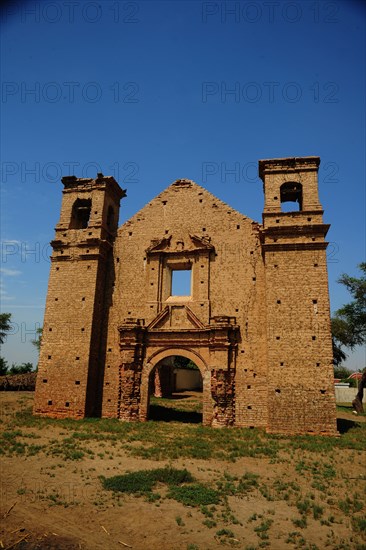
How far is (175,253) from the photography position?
18.5 m

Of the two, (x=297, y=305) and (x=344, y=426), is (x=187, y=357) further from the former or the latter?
(x=344, y=426)

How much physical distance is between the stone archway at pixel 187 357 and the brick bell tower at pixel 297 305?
2522mm

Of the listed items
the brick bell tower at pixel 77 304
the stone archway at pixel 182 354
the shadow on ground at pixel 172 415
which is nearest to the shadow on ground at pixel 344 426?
the stone archway at pixel 182 354

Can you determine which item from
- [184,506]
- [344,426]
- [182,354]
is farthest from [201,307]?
[184,506]

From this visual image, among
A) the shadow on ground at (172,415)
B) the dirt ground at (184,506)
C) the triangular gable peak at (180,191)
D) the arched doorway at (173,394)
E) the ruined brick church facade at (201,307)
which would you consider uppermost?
the triangular gable peak at (180,191)

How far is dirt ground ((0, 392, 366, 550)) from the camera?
6.61 metres

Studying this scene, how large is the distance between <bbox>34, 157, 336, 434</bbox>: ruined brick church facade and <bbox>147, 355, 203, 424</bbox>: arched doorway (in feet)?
6.27

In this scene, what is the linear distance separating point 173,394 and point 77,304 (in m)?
14.5

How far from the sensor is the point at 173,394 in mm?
29844

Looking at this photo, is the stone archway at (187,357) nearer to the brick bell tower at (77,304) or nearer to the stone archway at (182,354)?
the stone archway at (182,354)

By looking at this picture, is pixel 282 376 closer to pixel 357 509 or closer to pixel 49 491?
pixel 357 509

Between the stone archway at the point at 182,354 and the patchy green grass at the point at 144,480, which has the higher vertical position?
the stone archway at the point at 182,354

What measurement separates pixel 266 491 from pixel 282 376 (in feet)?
21.5

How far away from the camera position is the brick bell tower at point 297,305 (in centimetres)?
1466
